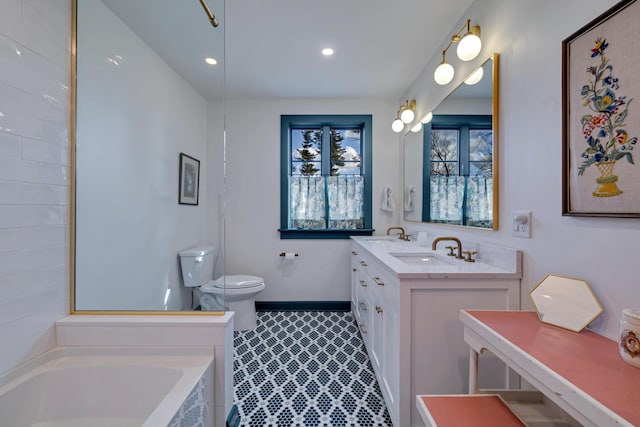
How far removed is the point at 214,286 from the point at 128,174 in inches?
32.9

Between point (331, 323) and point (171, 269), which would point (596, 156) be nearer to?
point (171, 269)

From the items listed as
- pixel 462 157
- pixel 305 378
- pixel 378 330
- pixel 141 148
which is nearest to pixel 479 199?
pixel 462 157

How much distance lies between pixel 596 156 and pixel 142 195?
2126mm

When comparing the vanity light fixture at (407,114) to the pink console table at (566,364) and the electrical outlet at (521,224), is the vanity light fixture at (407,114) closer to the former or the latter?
the electrical outlet at (521,224)

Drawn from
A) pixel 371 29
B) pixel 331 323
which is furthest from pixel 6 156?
pixel 331 323

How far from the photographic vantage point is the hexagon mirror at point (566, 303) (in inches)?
35.0

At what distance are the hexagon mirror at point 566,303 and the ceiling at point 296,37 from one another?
5.53 ft

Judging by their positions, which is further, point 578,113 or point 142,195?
point 142,195

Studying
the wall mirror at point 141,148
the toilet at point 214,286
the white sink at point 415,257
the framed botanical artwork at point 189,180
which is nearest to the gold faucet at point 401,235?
the white sink at point 415,257

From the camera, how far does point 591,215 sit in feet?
3.04

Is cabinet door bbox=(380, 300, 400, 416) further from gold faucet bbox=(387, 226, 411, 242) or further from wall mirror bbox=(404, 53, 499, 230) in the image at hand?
gold faucet bbox=(387, 226, 411, 242)

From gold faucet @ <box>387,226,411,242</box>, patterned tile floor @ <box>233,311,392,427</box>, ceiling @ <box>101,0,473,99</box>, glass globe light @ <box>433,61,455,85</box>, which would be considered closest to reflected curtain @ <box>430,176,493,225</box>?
gold faucet @ <box>387,226,411,242</box>

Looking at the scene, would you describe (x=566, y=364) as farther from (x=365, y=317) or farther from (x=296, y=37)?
(x=296, y=37)

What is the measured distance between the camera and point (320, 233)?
307cm
